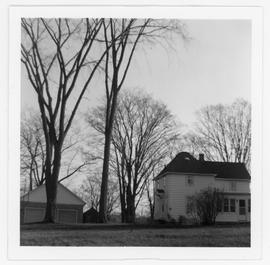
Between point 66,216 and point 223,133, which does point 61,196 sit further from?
point 223,133

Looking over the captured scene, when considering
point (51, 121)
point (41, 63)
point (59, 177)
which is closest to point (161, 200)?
point (59, 177)

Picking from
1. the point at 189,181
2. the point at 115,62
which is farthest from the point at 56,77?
the point at 189,181

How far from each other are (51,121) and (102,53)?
4.70 feet

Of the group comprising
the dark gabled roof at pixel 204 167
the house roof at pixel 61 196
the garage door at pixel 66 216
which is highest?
the dark gabled roof at pixel 204 167

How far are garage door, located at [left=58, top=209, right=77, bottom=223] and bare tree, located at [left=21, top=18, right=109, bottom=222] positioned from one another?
0.41 ft

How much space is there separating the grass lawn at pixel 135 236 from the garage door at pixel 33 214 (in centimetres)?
10

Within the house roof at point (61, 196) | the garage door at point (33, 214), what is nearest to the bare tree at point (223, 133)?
the house roof at point (61, 196)

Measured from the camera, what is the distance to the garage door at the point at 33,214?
7797 millimetres

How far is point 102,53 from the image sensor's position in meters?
8.54

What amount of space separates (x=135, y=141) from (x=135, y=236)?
183 centimetres

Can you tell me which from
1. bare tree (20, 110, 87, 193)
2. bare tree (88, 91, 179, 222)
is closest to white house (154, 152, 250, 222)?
bare tree (88, 91, 179, 222)

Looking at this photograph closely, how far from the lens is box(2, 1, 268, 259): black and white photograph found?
7531 mm

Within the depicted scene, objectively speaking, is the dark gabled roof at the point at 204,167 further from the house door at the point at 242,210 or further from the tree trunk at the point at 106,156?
the tree trunk at the point at 106,156
